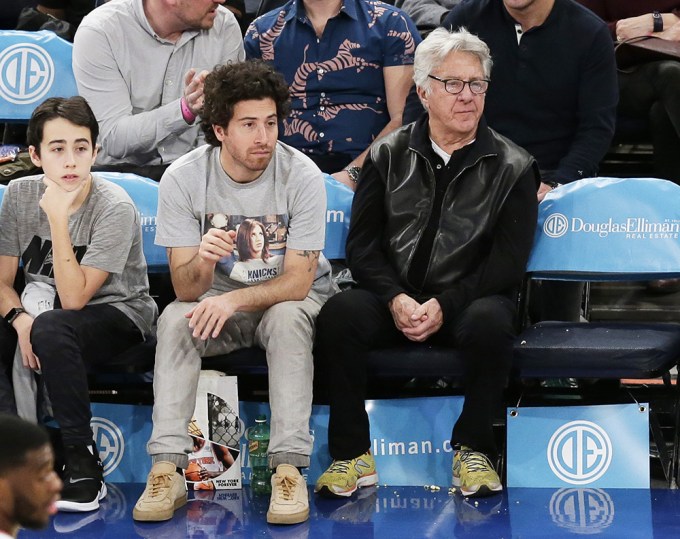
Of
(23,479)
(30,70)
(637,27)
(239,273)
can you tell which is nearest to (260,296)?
(239,273)

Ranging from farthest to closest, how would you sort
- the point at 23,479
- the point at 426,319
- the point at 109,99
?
1. the point at 109,99
2. the point at 426,319
3. the point at 23,479

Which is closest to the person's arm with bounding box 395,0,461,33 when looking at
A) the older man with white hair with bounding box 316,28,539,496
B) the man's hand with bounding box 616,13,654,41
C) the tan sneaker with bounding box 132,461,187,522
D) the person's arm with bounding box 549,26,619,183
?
the man's hand with bounding box 616,13,654,41

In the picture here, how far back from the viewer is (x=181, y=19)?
487cm

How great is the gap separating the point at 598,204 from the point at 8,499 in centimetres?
276

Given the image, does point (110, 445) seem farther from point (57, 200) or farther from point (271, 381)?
point (57, 200)

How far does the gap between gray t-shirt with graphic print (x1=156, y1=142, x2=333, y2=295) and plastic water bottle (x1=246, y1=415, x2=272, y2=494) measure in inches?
19.5

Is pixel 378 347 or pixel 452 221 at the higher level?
pixel 452 221

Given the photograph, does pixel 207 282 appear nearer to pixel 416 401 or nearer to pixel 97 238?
pixel 97 238

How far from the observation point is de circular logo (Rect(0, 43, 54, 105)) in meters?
5.07

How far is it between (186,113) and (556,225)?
1.43 m

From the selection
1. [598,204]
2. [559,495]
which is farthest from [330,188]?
[559,495]

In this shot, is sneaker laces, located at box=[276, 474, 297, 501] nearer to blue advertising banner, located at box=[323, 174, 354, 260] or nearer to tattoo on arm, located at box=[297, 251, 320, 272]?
tattoo on arm, located at box=[297, 251, 320, 272]

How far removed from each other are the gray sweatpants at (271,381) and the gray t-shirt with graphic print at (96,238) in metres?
0.25

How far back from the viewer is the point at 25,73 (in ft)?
16.7
